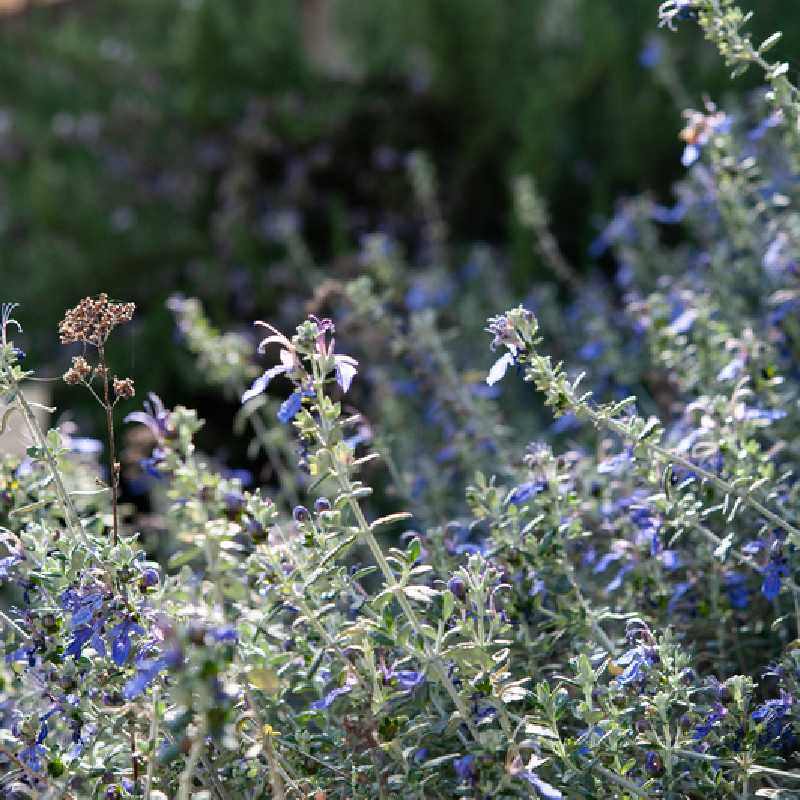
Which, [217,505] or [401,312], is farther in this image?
[401,312]

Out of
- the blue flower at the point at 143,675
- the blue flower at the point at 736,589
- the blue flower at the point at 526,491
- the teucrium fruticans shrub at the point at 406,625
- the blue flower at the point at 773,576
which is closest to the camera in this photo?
the blue flower at the point at 143,675

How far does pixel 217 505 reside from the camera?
5.18 ft

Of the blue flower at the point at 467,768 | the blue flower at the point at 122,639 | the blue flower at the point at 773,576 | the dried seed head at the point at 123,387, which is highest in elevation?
the dried seed head at the point at 123,387

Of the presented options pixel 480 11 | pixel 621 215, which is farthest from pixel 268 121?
pixel 621 215

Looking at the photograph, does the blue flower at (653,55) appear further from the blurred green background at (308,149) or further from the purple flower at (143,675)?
the purple flower at (143,675)

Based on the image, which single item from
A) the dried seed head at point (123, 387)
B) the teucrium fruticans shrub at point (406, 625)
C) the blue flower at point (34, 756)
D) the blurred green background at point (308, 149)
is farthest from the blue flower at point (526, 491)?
the blurred green background at point (308, 149)

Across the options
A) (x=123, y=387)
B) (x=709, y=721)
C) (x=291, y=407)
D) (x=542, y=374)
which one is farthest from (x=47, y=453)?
(x=709, y=721)

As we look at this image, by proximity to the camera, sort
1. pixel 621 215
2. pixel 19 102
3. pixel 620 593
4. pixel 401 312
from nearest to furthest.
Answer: pixel 620 593
pixel 621 215
pixel 401 312
pixel 19 102

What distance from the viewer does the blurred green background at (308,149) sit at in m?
4.59

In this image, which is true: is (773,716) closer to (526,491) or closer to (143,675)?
(526,491)

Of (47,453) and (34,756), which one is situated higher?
(47,453)

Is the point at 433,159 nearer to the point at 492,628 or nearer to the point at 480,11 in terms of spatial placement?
the point at 480,11

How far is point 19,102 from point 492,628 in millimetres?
5646

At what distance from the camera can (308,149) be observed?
5.02 metres
